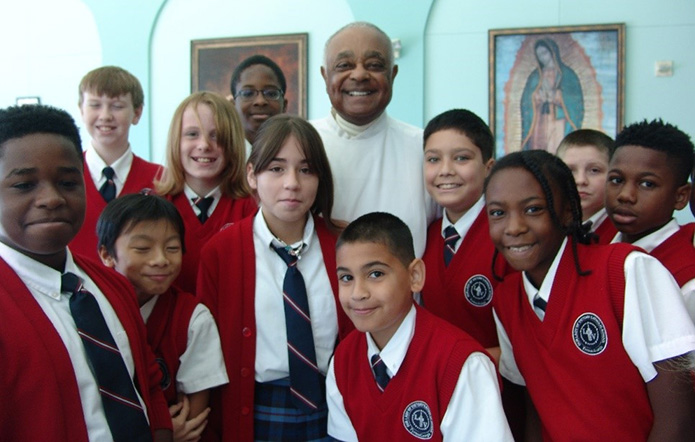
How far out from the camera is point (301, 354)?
200 cm

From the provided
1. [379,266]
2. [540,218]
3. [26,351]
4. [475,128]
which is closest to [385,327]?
[379,266]

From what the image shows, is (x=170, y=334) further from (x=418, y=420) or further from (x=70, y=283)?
(x=418, y=420)

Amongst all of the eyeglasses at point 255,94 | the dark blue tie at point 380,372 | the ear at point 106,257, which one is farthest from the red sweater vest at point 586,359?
the eyeglasses at point 255,94

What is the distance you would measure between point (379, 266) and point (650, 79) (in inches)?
205

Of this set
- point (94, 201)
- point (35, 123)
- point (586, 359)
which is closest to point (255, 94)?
point (94, 201)

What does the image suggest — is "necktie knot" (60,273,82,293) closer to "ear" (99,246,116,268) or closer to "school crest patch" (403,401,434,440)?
"ear" (99,246,116,268)

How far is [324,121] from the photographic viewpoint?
255cm

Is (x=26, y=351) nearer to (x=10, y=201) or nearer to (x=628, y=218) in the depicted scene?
(x=10, y=201)

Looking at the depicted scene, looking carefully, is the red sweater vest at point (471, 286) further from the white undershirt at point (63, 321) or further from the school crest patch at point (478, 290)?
the white undershirt at point (63, 321)

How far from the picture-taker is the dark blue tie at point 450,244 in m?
2.21

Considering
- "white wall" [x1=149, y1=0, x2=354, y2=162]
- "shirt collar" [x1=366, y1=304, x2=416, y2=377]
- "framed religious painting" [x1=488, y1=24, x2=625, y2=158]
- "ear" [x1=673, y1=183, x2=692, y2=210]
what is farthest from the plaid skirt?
"white wall" [x1=149, y1=0, x2=354, y2=162]

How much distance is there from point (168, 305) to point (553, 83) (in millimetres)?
5183

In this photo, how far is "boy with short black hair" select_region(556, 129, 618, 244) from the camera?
2689 mm

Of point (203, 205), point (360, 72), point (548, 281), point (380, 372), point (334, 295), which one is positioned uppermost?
point (360, 72)
